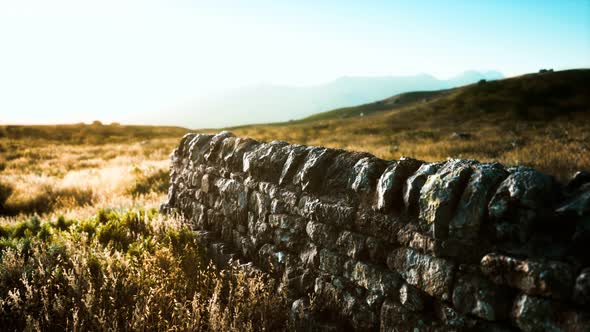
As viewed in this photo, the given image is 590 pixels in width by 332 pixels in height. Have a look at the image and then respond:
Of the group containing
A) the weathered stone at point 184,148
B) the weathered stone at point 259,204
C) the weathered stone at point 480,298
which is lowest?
the weathered stone at point 480,298

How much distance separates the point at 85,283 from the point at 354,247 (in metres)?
3.53

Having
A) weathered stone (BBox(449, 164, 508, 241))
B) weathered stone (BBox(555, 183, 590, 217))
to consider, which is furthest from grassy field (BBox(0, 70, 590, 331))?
weathered stone (BBox(555, 183, 590, 217))

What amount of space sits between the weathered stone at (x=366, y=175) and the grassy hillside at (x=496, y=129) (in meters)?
9.37

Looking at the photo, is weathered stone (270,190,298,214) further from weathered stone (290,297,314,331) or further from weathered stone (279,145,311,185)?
weathered stone (290,297,314,331)

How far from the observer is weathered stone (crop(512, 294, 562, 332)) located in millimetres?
2199

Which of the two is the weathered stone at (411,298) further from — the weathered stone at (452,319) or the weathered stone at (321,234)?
the weathered stone at (321,234)

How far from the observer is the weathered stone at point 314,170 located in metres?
4.25

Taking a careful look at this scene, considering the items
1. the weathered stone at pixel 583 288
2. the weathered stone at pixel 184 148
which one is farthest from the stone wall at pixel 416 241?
the weathered stone at pixel 184 148

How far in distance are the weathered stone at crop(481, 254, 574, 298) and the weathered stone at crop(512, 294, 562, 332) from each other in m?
0.06

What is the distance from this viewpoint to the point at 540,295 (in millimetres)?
2244

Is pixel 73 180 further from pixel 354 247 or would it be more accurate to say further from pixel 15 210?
pixel 354 247

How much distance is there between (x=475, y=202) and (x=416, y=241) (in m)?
0.59

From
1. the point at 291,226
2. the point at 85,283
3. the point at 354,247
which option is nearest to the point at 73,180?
the point at 85,283

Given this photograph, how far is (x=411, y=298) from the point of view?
3002 millimetres
